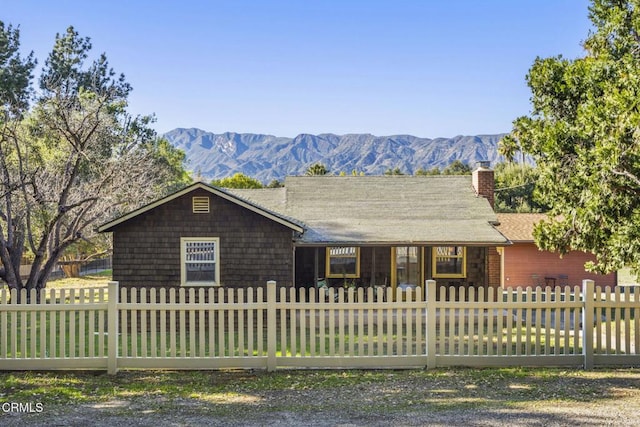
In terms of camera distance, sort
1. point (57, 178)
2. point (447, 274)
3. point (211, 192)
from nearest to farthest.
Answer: point (211, 192) < point (447, 274) < point (57, 178)

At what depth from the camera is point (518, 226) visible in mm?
→ 27062

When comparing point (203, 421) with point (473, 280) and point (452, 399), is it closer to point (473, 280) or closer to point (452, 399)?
point (452, 399)

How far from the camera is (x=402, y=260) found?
63.9 feet

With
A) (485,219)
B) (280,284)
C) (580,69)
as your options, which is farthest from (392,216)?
(580,69)

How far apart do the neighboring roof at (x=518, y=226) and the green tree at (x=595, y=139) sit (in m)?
13.8

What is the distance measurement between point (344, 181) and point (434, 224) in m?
5.09

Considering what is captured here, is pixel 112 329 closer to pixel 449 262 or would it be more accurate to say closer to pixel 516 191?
pixel 449 262

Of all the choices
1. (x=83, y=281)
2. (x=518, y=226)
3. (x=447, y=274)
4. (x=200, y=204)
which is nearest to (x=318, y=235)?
(x=200, y=204)

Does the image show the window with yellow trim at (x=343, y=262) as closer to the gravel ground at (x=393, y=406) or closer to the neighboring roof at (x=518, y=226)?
the neighboring roof at (x=518, y=226)

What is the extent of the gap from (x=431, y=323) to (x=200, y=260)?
344 inches

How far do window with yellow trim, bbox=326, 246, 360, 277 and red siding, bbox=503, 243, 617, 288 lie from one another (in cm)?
987

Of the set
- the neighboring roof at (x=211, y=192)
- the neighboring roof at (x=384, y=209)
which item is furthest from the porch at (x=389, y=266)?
the neighboring roof at (x=211, y=192)

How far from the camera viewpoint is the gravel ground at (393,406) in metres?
6.41

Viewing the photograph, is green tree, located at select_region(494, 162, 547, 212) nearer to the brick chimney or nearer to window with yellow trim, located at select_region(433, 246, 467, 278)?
the brick chimney
